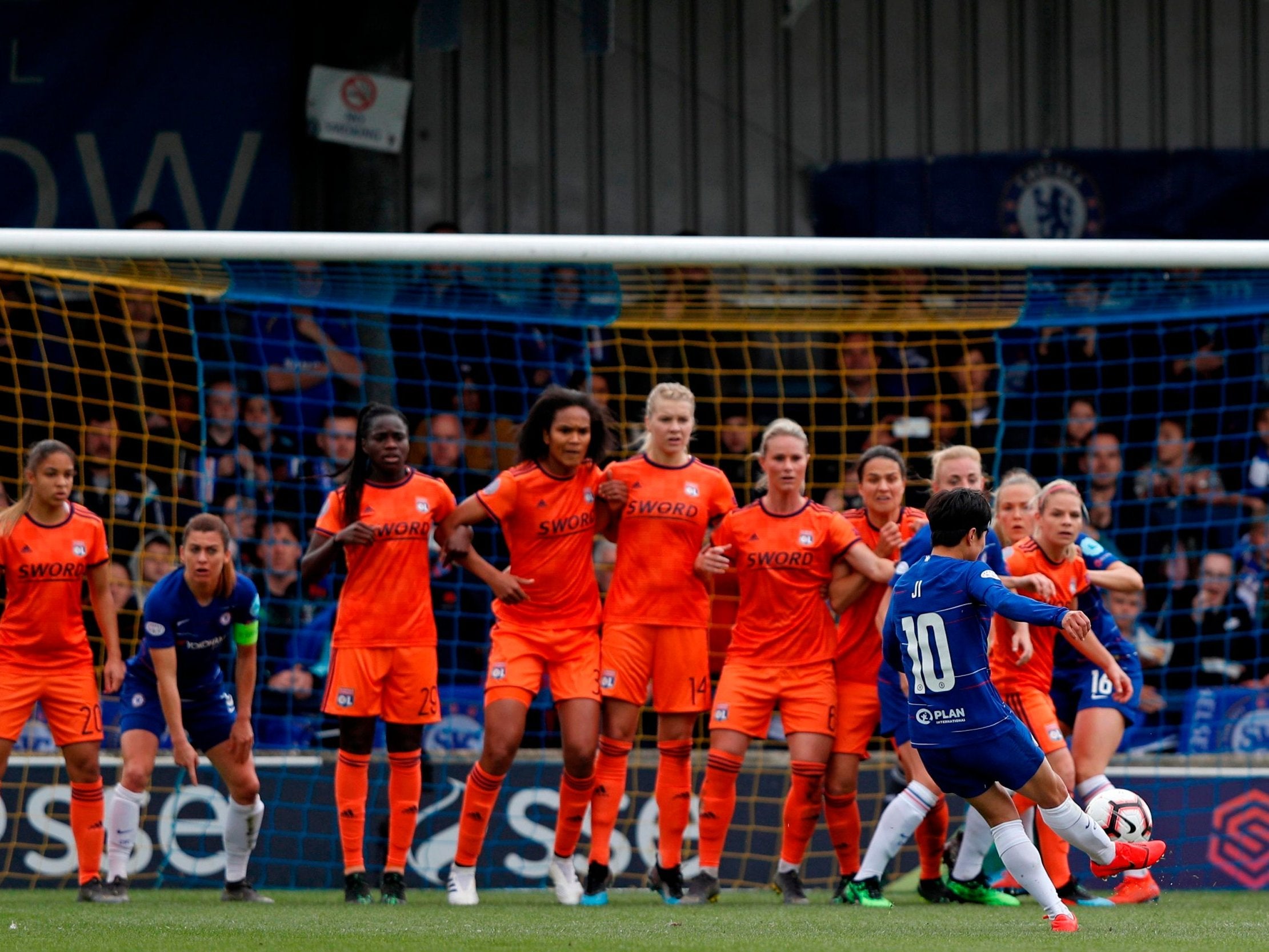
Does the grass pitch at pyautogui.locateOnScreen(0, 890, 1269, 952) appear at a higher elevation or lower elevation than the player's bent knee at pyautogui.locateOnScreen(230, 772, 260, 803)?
lower

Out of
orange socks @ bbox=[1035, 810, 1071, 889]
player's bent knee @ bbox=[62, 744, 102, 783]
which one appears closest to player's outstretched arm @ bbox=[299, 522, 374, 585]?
player's bent knee @ bbox=[62, 744, 102, 783]

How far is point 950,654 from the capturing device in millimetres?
5652

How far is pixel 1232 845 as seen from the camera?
8273 millimetres

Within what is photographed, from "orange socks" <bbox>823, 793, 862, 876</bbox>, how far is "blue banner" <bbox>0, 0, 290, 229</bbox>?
5.58 m

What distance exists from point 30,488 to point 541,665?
230 cm

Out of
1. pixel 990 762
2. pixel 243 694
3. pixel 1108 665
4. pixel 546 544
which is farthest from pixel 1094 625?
pixel 243 694

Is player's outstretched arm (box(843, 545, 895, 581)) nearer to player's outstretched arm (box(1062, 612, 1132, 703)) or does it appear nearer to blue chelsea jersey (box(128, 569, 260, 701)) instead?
player's outstretched arm (box(1062, 612, 1132, 703))

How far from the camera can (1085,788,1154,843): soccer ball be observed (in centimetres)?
577

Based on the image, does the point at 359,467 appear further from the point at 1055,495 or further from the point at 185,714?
the point at 1055,495

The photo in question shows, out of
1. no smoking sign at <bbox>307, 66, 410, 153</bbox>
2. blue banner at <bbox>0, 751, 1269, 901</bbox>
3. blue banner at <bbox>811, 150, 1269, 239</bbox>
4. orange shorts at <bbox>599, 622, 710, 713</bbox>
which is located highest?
no smoking sign at <bbox>307, 66, 410, 153</bbox>

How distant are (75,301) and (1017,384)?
19.3 ft

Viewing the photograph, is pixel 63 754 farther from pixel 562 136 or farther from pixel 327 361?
pixel 562 136

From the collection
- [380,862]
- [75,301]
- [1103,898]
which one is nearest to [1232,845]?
[1103,898]

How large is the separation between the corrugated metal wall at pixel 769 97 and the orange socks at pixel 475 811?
5.57 metres
